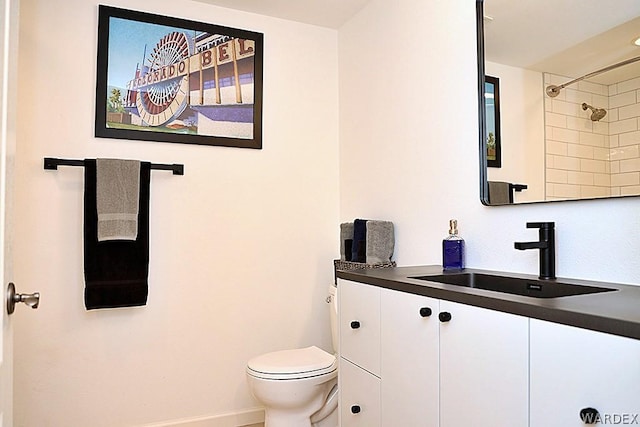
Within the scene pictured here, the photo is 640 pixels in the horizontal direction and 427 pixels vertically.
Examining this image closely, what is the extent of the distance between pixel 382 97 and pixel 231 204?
1.00 m

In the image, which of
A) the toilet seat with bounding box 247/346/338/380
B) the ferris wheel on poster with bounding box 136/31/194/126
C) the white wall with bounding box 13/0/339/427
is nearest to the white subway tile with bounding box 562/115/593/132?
the toilet seat with bounding box 247/346/338/380

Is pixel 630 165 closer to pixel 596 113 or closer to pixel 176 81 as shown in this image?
pixel 596 113

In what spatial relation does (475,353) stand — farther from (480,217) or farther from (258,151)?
(258,151)

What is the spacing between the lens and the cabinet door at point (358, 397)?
1.62 meters

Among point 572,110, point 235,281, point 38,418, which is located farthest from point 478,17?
point 38,418

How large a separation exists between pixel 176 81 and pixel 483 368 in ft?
6.99

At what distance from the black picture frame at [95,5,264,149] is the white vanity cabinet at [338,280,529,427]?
1296 millimetres

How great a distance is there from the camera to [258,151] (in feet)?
8.95

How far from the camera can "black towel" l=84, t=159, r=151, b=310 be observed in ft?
7.38

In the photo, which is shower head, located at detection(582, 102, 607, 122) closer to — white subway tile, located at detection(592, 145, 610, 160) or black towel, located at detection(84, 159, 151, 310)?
white subway tile, located at detection(592, 145, 610, 160)

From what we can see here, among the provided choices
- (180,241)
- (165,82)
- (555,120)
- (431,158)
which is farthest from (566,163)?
(165,82)

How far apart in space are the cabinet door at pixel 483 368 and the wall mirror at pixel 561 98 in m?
0.57

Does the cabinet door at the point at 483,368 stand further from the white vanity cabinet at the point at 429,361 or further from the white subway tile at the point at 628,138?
the white subway tile at the point at 628,138

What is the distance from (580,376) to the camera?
0.92 metres
